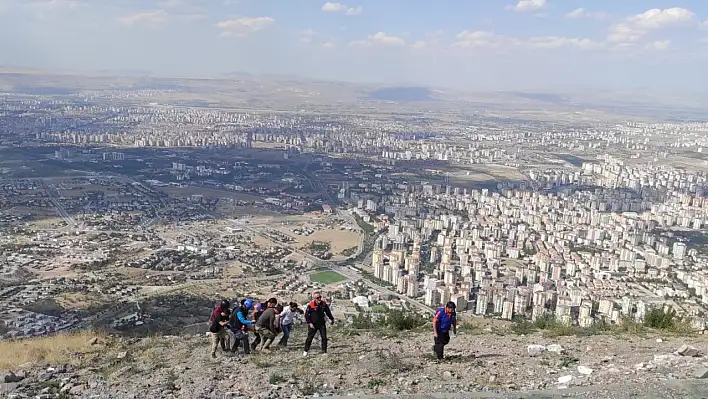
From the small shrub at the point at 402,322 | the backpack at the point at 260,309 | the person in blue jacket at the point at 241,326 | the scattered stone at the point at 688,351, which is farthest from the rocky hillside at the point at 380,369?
the small shrub at the point at 402,322

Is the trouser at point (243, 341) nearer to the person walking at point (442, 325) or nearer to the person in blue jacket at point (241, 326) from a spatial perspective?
the person in blue jacket at point (241, 326)

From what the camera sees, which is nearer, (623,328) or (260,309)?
(260,309)

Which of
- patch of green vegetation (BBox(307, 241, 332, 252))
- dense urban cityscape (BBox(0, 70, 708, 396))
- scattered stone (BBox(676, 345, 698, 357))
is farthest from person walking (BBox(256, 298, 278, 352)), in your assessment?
patch of green vegetation (BBox(307, 241, 332, 252))

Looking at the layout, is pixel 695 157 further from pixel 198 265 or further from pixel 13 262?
pixel 13 262

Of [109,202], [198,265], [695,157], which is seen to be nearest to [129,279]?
[198,265]

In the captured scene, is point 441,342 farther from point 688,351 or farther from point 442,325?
point 688,351

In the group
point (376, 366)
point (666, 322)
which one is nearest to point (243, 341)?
point (376, 366)
